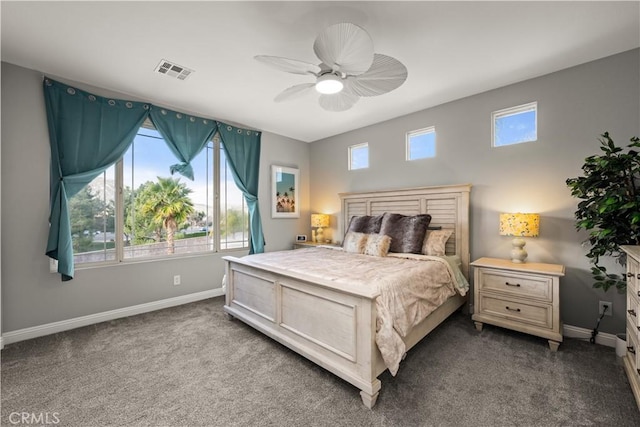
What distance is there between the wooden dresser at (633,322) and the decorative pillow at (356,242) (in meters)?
2.23

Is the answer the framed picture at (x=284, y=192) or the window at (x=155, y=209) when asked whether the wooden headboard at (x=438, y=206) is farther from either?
the window at (x=155, y=209)

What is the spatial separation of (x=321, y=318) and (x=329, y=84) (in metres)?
1.83

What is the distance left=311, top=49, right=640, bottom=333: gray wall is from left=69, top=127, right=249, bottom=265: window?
2994 millimetres

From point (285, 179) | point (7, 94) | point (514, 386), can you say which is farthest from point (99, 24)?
point (514, 386)

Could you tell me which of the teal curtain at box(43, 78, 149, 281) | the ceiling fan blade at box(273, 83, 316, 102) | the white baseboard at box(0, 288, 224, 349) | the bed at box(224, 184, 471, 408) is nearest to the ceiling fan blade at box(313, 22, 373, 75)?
the ceiling fan blade at box(273, 83, 316, 102)

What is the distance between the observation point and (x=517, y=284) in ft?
8.31

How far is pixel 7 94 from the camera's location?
8.43 ft

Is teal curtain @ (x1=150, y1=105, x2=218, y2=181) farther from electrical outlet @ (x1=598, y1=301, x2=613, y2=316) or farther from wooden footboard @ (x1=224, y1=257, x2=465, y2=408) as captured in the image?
electrical outlet @ (x1=598, y1=301, x2=613, y2=316)

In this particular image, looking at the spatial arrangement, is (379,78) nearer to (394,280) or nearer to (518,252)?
(394,280)

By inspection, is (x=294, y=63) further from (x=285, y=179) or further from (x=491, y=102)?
(x=285, y=179)

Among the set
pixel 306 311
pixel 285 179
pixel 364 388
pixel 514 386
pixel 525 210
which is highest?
pixel 285 179

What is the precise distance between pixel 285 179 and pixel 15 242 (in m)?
3.48

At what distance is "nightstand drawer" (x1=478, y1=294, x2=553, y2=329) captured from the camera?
239 centimetres

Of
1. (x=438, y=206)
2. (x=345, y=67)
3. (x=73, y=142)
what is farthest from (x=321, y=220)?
(x=73, y=142)
